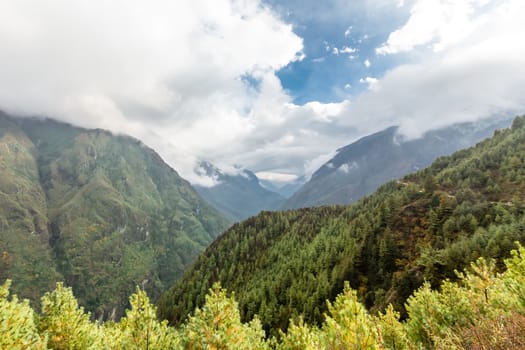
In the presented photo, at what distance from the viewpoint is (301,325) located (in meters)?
21.4

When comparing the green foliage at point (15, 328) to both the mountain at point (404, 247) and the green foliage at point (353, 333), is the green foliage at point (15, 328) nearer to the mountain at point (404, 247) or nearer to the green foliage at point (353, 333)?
the green foliage at point (353, 333)

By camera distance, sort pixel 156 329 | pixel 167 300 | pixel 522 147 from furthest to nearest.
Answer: pixel 167 300
pixel 522 147
pixel 156 329

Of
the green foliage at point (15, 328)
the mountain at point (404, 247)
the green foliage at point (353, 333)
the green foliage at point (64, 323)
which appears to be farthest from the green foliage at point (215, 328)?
the mountain at point (404, 247)

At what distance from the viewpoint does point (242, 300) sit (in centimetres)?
14288

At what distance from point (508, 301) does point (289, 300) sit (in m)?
119

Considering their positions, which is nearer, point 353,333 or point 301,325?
point 353,333

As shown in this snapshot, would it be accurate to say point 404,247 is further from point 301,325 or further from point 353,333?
point 353,333

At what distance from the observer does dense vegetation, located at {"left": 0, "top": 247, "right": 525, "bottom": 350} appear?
1482cm

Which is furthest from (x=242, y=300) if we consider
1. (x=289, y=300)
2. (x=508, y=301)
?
(x=508, y=301)

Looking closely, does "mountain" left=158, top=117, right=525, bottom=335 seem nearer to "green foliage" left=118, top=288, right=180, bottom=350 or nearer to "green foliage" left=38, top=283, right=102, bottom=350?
"green foliage" left=118, top=288, right=180, bottom=350

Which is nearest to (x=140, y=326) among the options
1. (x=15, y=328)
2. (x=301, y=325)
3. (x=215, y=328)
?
(x=215, y=328)

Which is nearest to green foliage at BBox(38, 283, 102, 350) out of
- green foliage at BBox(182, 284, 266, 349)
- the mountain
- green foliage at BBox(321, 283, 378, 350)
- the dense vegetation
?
the dense vegetation

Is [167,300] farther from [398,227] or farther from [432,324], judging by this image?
[432,324]

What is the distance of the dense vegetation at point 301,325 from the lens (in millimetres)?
14820
